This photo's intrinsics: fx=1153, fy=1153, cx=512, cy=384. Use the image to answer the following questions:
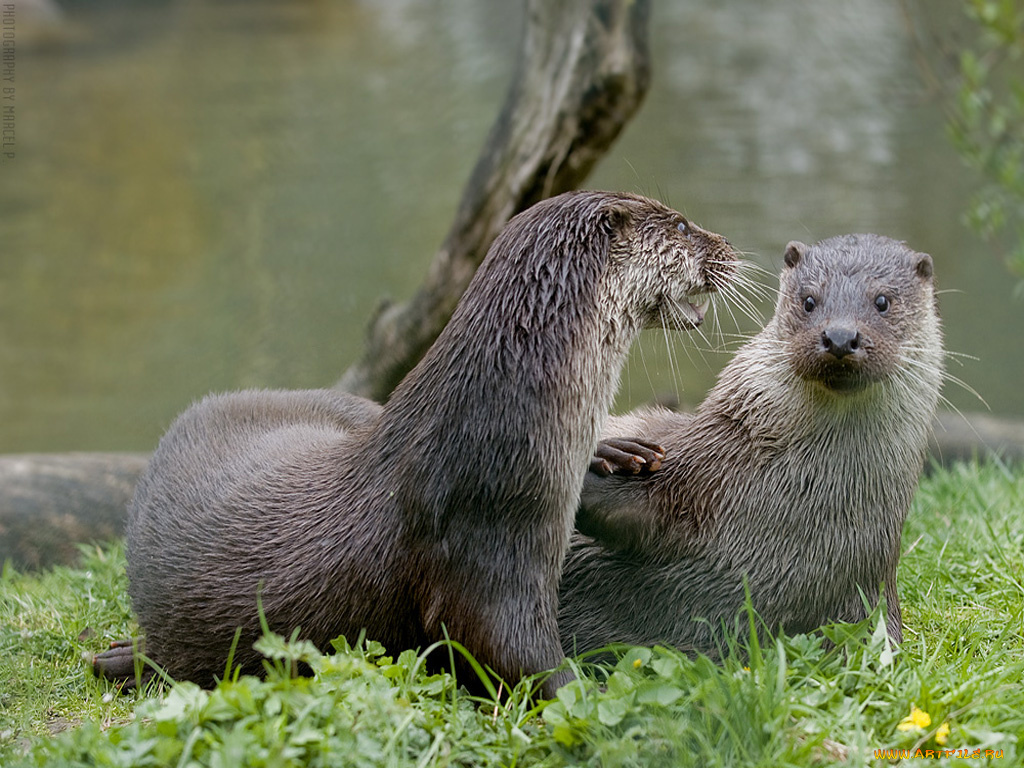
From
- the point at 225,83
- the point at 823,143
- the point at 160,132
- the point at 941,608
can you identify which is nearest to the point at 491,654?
the point at 941,608

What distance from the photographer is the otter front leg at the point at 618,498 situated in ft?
9.25

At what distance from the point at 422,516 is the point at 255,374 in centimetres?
531

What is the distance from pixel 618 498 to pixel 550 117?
2.10 m

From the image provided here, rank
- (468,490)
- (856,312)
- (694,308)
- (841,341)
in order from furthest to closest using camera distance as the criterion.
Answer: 1. (694,308)
2. (856,312)
3. (841,341)
4. (468,490)

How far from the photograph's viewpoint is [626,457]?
9.46 feet

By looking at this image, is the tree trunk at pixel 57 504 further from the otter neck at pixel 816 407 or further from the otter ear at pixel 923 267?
the otter ear at pixel 923 267

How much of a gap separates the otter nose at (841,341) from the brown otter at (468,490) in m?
0.39

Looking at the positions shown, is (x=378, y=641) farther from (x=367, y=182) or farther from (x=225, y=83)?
(x=225, y=83)

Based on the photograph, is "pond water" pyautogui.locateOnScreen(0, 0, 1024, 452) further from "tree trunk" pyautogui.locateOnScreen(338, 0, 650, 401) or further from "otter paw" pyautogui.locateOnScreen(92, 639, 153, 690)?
"otter paw" pyautogui.locateOnScreen(92, 639, 153, 690)
